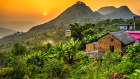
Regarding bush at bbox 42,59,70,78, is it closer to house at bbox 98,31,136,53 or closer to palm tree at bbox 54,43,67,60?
palm tree at bbox 54,43,67,60

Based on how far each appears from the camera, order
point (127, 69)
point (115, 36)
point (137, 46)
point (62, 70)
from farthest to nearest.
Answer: point (115, 36)
point (62, 70)
point (137, 46)
point (127, 69)

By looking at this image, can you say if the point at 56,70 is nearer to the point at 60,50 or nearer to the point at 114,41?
the point at 60,50

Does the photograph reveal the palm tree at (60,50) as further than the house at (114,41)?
A: No

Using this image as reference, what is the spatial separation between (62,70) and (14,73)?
4.37m

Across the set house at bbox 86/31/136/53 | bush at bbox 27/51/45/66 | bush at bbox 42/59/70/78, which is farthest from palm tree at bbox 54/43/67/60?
bush at bbox 42/59/70/78

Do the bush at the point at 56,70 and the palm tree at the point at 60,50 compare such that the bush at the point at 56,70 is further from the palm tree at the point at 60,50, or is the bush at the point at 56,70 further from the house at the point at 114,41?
the house at the point at 114,41

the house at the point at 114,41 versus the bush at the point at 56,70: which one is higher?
the house at the point at 114,41

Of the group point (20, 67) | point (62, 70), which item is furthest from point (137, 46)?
point (20, 67)

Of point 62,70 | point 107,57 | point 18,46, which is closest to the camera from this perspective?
point 107,57

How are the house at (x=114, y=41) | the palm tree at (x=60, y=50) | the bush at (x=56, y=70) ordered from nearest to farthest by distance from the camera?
the bush at (x=56, y=70) → the palm tree at (x=60, y=50) → the house at (x=114, y=41)

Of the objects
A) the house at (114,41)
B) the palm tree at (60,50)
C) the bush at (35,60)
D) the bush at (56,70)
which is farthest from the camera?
the house at (114,41)

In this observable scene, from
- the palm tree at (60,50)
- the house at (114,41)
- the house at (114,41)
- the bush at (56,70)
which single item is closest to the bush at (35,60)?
the palm tree at (60,50)

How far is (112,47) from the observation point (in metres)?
17.4

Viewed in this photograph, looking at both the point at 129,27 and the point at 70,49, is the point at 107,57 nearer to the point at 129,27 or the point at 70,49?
the point at 70,49
